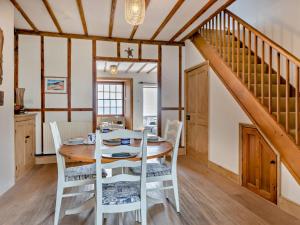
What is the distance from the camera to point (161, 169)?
244 centimetres

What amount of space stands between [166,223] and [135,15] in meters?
2.30

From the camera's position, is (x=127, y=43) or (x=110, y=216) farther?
(x=127, y=43)

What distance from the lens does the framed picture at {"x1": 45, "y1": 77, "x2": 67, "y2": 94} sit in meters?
4.52

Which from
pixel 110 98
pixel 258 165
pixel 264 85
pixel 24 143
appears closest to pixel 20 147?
pixel 24 143

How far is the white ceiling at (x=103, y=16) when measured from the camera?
3242mm

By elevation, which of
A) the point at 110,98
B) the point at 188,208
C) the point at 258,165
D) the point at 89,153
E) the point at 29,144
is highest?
the point at 110,98

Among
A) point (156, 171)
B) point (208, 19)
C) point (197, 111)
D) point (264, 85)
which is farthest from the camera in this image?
point (197, 111)

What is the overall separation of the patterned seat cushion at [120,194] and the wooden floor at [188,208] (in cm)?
51

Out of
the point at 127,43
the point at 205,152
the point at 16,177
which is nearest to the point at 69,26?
the point at 127,43

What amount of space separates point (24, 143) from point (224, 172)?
11.0 ft

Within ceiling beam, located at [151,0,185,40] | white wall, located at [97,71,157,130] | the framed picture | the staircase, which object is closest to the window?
white wall, located at [97,71,157,130]

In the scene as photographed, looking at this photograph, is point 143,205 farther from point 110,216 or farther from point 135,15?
point 135,15

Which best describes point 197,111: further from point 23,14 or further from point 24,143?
point 23,14

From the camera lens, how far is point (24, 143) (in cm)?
373
